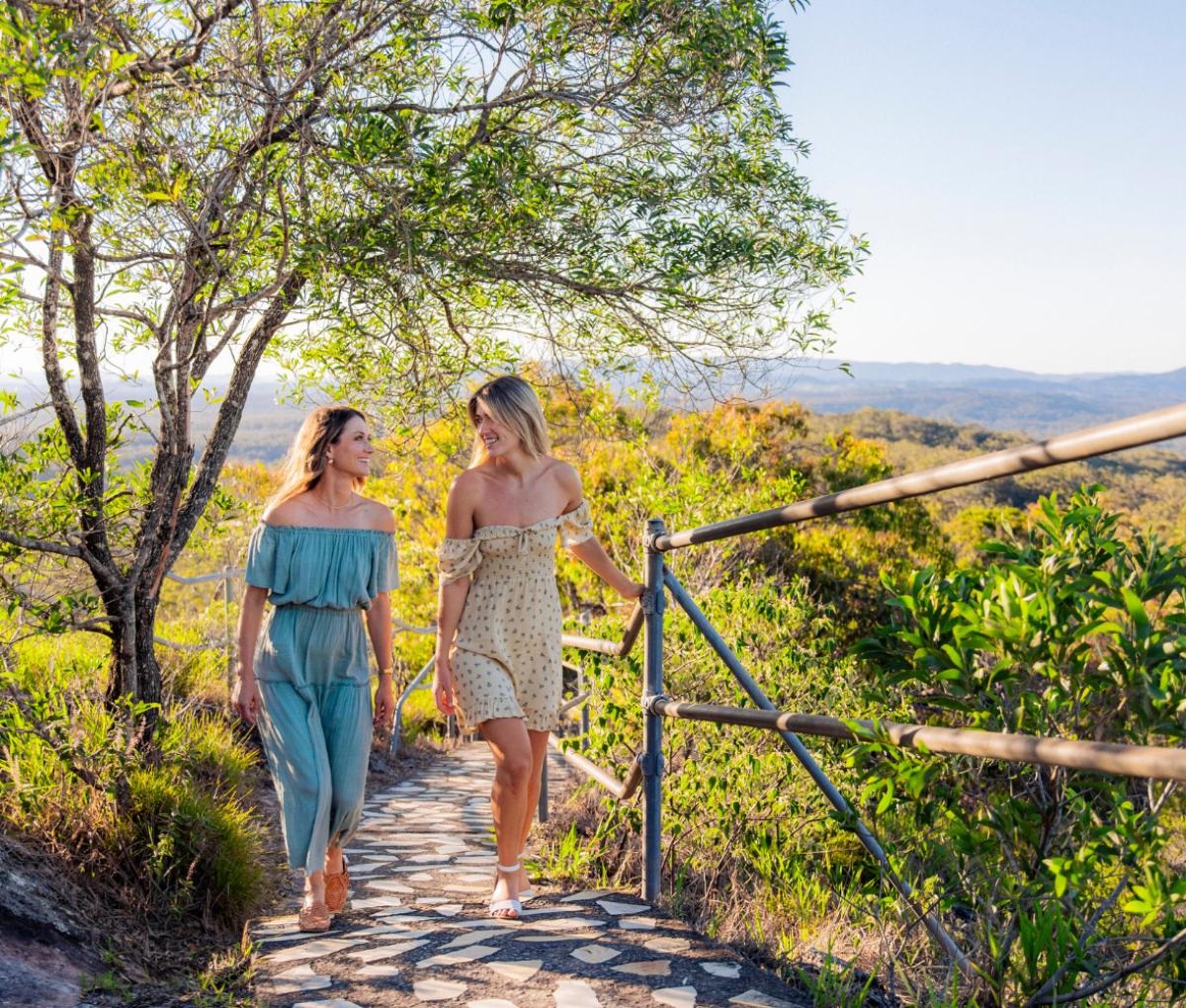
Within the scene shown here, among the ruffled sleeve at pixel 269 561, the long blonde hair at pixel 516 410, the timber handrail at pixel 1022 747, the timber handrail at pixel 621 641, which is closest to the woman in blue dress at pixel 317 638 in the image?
the ruffled sleeve at pixel 269 561

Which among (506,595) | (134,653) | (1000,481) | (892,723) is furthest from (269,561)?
(1000,481)

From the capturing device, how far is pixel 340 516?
3359mm

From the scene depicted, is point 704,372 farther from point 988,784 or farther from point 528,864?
point 988,784

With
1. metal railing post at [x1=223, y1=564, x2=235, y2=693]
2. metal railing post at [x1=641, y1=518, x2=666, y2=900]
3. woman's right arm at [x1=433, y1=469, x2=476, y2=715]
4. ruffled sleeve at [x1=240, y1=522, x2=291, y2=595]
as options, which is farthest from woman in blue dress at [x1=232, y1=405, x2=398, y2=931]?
metal railing post at [x1=223, y1=564, x2=235, y2=693]

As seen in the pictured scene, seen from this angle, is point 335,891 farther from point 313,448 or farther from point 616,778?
point 313,448

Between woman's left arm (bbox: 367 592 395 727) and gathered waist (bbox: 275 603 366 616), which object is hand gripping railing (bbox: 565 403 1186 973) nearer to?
woman's left arm (bbox: 367 592 395 727)

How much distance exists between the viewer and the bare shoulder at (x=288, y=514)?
327 centimetres

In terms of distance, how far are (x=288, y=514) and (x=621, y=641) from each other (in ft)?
4.22

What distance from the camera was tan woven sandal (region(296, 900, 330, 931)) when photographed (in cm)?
300

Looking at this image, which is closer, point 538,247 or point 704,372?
point 538,247

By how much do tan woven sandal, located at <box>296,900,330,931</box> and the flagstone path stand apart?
0.05 meters

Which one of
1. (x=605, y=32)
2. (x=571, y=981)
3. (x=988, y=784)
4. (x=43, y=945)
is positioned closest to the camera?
(x=988, y=784)

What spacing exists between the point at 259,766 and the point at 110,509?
294 centimetres

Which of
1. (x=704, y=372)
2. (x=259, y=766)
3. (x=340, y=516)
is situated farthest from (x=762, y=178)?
(x=259, y=766)
